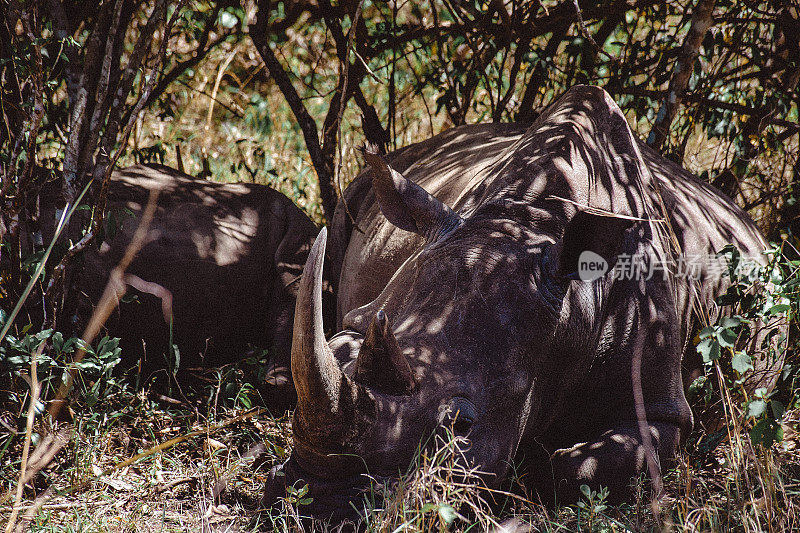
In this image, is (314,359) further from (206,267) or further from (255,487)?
(206,267)

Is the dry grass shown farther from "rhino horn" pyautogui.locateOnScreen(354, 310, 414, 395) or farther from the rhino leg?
"rhino horn" pyautogui.locateOnScreen(354, 310, 414, 395)

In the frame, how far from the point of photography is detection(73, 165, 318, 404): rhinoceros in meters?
4.24

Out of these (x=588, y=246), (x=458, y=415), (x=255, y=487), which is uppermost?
(x=588, y=246)

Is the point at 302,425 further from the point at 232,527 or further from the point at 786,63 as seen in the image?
the point at 786,63

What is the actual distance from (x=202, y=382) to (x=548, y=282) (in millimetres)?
2183

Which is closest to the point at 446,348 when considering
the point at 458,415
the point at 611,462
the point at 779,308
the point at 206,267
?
the point at 458,415

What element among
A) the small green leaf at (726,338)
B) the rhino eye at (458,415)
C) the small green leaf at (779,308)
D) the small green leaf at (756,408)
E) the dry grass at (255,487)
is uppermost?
the small green leaf at (779,308)

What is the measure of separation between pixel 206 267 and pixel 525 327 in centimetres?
219

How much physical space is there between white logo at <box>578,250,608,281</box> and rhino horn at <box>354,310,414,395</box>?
78 centimetres

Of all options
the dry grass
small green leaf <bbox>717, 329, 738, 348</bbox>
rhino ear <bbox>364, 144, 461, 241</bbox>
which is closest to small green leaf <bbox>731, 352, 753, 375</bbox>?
small green leaf <bbox>717, 329, 738, 348</bbox>

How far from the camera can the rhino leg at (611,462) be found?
3.08 meters

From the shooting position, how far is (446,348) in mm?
2686

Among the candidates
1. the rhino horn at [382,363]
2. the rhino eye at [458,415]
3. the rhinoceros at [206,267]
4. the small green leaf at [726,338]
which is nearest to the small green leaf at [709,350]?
the small green leaf at [726,338]

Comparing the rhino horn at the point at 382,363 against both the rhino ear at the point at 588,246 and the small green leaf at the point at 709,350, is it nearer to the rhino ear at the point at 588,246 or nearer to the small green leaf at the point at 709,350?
the rhino ear at the point at 588,246
